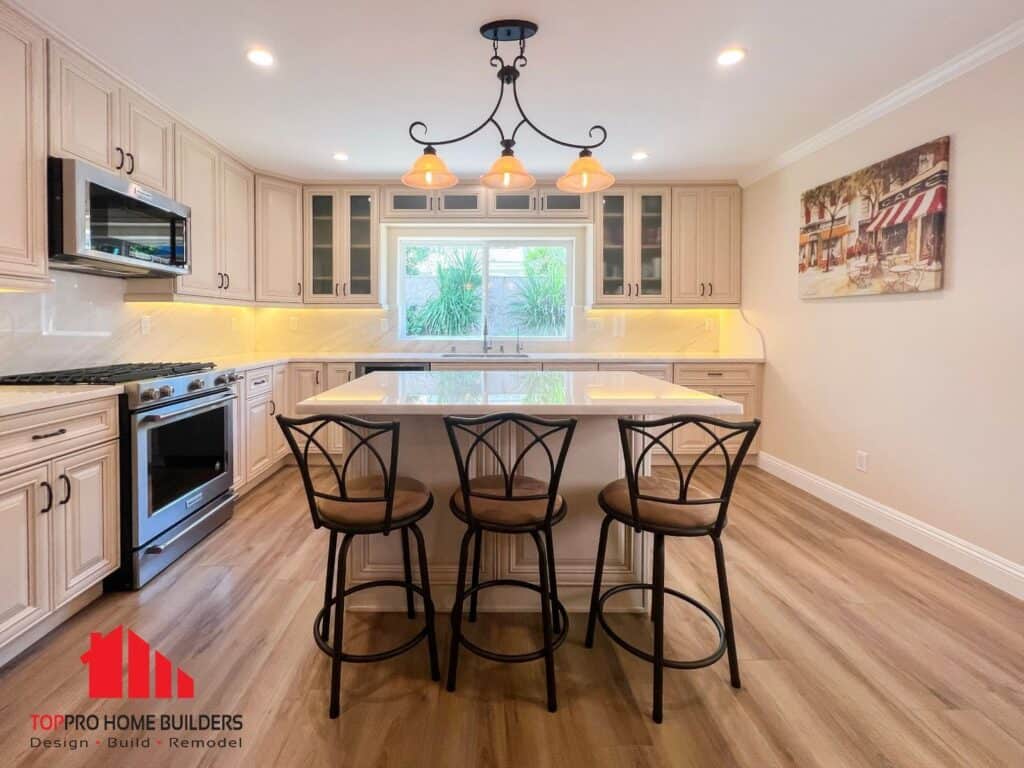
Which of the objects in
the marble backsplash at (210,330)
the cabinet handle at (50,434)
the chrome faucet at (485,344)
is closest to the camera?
the cabinet handle at (50,434)

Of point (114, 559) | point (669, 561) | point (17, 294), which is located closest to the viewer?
point (114, 559)

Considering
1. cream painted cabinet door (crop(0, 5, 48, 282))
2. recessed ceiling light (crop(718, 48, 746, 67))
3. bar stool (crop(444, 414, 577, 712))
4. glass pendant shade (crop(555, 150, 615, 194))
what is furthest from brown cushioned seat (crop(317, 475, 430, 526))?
recessed ceiling light (crop(718, 48, 746, 67))

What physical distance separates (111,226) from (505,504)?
238 centimetres

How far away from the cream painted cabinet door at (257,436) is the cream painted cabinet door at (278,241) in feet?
3.28

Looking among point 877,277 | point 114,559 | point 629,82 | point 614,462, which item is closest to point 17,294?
point 114,559

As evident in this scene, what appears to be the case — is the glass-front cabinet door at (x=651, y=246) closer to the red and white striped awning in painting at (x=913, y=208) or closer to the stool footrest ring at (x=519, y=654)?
the red and white striped awning in painting at (x=913, y=208)

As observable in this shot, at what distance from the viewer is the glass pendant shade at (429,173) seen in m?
2.33

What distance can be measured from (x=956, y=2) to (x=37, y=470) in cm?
391

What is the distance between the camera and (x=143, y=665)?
1.91m

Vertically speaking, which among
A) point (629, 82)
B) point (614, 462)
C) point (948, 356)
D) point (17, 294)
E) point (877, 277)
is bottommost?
point (614, 462)

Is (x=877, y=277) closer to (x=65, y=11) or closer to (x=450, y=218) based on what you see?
(x=450, y=218)

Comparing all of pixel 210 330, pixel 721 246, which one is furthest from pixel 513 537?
pixel 721 246

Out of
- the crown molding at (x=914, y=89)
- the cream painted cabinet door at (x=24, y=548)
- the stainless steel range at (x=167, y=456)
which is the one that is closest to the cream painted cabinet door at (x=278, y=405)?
the stainless steel range at (x=167, y=456)

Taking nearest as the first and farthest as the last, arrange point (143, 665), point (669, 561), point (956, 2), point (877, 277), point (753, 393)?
point (143, 665), point (956, 2), point (669, 561), point (877, 277), point (753, 393)
